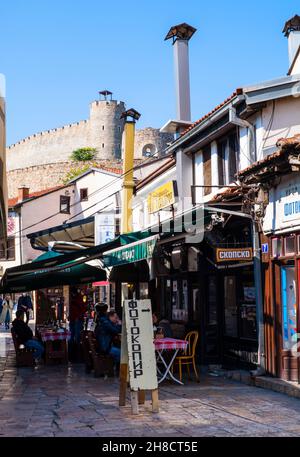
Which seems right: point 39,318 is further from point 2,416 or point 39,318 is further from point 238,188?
point 2,416

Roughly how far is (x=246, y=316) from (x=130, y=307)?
4.48m

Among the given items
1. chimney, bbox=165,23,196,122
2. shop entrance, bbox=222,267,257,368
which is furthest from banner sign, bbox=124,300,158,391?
chimney, bbox=165,23,196,122

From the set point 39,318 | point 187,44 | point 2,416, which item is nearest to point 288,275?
point 2,416

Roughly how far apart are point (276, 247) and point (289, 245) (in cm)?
36

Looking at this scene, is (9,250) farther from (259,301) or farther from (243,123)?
(259,301)

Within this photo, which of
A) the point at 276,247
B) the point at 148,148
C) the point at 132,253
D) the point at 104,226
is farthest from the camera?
the point at 148,148

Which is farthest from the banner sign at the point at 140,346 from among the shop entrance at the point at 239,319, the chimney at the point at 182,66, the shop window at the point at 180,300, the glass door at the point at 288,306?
the chimney at the point at 182,66

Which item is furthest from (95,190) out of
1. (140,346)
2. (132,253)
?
(140,346)

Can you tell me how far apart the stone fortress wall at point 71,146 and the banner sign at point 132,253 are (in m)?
61.9

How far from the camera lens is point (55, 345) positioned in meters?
14.3

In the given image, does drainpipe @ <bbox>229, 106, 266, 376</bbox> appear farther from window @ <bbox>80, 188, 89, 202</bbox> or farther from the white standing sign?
window @ <bbox>80, 188, 89, 202</bbox>

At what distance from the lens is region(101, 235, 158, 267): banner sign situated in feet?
37.0

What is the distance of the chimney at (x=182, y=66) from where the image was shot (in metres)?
18.4
